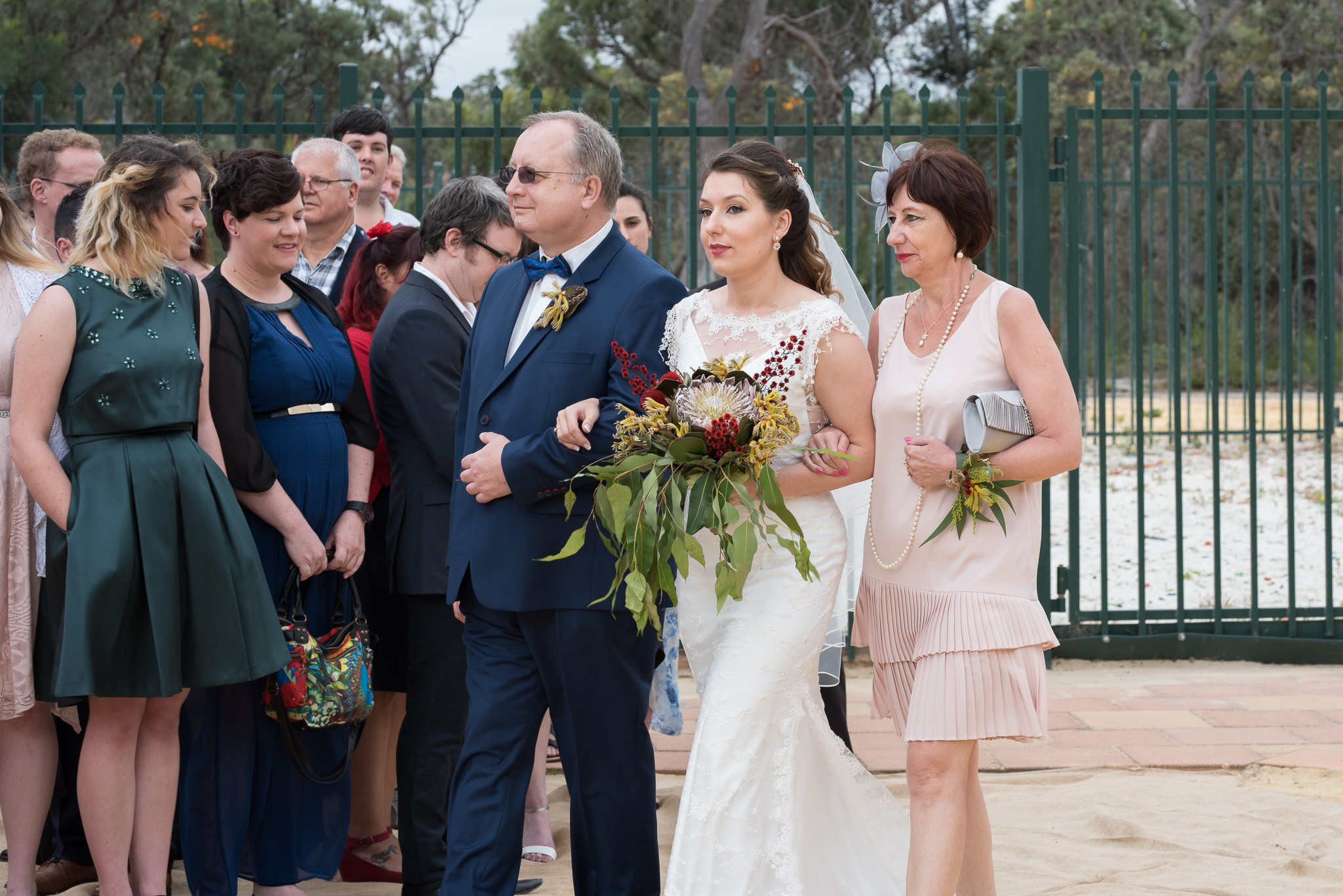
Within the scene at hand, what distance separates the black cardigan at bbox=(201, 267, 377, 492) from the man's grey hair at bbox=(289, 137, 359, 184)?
119 centimetres

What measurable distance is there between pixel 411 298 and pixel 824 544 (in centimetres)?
130

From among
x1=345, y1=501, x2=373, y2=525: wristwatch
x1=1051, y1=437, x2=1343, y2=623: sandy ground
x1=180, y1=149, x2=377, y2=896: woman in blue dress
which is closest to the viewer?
x1=180, y1=149, x2=377, y2=896: woman in blue dress

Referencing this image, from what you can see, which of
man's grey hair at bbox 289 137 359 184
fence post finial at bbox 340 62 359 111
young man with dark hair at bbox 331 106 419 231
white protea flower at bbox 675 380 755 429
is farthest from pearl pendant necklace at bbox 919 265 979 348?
fence post finial at bbox 340 62 359 111

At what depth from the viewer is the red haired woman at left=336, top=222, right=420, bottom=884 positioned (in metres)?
3.64

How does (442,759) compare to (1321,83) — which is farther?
(1321,83)

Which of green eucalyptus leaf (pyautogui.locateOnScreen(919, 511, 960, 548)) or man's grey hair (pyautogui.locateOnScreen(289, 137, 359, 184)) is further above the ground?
man's grey hair (pyautogui.locateOnScreen(289, 137, 359, 184))

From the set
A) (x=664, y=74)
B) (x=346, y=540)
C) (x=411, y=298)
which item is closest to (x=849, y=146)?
(x=411, y=298)

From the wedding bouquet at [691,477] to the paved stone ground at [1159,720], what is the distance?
2055mm

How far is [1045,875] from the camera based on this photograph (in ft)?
11.6

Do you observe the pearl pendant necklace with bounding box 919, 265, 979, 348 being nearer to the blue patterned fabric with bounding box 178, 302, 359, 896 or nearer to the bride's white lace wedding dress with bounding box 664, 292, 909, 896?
the bride's white lace wedding dress with bounding box 664, 292, 909, 896

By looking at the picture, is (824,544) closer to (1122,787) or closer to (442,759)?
(442,759)

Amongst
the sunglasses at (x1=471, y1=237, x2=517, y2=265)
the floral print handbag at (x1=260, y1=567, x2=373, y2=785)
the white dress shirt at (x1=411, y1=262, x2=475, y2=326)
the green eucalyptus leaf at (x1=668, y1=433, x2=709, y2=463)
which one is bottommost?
the floral print handbag at (x1=260, y1=567, x2=373, y2=785)

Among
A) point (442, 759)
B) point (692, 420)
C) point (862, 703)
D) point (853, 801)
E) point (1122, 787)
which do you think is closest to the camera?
point (692, 420)

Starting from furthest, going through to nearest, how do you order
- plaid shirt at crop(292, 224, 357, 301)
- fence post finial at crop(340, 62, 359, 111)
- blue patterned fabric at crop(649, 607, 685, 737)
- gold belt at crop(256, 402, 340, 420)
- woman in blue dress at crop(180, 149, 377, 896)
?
1. fence post finial at crop(340, 62, 359, 111)
2. plaid shirt at crop(292, 224, 357, 301)
3. blue patterned fabric at crop(649, 607, 685, 737)
4. gold belt at crop(256, 402, 340, 420)
5. woman in blue dress at crop(180, 149, 377, 896)
